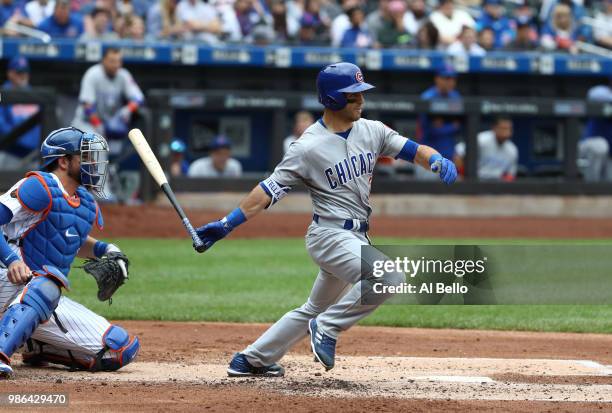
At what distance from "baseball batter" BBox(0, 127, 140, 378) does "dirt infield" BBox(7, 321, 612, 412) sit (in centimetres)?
14

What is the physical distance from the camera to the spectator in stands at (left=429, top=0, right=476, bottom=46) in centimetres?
1598

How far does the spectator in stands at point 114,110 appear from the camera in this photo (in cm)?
1309

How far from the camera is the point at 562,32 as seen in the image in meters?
16.9

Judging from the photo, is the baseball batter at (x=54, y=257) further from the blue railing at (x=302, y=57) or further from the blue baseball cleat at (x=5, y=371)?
the blue railing at (x=302, y=57)

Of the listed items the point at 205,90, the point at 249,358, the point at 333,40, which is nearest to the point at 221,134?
the point at 205,90

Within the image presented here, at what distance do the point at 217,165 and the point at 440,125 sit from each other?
9.78 feet

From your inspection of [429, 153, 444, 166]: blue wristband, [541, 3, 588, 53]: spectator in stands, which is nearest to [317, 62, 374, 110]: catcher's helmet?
[429, 153, 444, 166]: blue wristband

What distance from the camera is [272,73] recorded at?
49.3ft

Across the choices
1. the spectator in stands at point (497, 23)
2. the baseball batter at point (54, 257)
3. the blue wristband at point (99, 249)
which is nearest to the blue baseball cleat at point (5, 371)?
the baseball batter at point (54, 257)

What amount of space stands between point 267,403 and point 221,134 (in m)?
9.75

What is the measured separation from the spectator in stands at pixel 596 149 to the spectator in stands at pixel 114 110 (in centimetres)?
611

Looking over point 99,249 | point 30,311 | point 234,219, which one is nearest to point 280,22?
point 99,249

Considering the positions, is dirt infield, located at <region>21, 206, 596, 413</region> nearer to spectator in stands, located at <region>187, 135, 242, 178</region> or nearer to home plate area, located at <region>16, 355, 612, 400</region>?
home plate area, located at <region>16, 355, 612, 400</region>

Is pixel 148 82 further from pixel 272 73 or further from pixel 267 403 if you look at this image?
pixel 267 403
